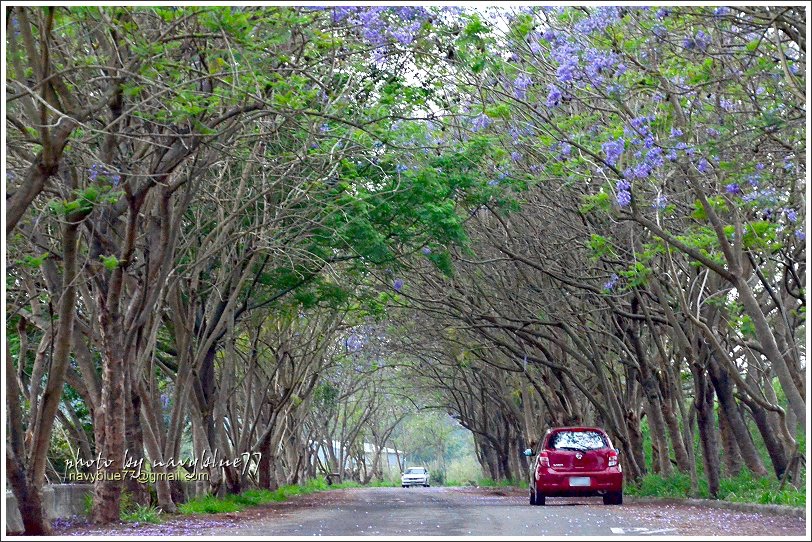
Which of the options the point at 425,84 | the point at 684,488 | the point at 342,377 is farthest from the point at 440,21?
the point at 342,377

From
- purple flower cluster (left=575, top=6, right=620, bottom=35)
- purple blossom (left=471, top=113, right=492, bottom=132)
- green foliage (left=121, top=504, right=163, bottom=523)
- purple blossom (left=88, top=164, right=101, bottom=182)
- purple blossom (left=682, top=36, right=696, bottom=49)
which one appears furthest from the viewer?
purple blossom (left=471, top=113, right=492, bottom=132)

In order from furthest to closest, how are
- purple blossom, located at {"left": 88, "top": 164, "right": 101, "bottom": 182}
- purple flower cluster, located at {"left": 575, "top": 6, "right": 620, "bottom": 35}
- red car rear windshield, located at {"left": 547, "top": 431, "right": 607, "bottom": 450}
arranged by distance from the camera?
red car rear windshield, located at {"left": 547, "top": 431, "right": 607, "bottom": 450} < purple flower cluster, located at {"left": 575, "top": 6, "right": 620, "bottom": 35} < purple blossom, located at {"left": 88, "top": 164, "right": 101, "bottom": 182}

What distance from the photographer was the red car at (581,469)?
Result: 64.3 ft

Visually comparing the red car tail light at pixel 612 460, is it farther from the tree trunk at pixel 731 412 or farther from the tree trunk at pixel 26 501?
the tree trunk at pixel 26 501

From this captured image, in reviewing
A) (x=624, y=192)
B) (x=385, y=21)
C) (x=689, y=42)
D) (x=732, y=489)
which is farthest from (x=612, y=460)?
(x=385, y=21)

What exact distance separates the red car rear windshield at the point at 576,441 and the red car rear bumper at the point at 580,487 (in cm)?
Result: 46

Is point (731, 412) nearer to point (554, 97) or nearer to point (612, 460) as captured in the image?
point (612, 460)

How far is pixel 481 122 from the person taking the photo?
17031mm

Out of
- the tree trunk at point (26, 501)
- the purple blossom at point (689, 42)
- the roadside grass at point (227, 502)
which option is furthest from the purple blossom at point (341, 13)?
the roadside grass at point (227, 502)

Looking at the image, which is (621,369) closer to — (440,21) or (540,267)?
(540,267)

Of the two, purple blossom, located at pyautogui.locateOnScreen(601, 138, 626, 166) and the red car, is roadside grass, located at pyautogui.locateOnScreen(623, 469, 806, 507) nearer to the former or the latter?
the red car

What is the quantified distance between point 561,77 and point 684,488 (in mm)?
10008

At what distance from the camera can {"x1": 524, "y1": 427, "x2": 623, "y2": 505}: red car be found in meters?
19.6

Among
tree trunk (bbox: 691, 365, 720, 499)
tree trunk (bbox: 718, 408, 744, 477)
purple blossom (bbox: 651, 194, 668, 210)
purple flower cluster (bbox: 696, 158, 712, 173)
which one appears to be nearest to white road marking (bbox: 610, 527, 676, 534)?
purple blossom (bbox: 651, 194, 668, 210)
